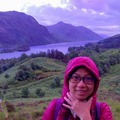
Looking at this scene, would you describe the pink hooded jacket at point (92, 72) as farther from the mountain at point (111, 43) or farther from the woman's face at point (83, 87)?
the mountain at point (111, 43)

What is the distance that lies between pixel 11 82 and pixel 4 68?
34.2 meters

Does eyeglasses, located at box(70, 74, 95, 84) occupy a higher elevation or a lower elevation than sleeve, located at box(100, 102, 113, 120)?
higher

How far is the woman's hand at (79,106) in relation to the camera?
223cm

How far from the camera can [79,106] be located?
2273mm

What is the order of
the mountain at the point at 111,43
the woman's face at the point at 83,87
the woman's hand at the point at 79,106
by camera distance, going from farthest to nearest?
the mountain at the point at 111,43 → the woman's face at the point at 83,87 → the woman's hand at the point at 79,106

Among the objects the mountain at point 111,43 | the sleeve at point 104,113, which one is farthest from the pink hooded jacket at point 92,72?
the mountain at point 111,43

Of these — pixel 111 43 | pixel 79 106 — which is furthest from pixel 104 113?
pixel 111 43

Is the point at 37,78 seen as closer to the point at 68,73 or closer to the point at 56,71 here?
the point at 56,71

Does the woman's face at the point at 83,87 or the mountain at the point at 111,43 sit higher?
the mountain at the point at 111,43

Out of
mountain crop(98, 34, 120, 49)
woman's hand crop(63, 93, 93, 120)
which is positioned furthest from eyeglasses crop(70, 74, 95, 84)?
mountain crop(98, 34, 120, 49)

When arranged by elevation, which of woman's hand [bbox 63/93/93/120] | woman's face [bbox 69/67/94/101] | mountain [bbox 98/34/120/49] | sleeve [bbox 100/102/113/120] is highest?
mountain [bbox 98/34/120/49]

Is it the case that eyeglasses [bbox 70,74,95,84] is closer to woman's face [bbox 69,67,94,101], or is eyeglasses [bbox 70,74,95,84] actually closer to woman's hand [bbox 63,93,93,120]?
woman's face [bbox 69,67,94,101]

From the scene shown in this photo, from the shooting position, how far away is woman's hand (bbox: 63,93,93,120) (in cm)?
223

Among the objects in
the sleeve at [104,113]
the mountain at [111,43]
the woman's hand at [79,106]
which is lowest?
the sleeve at [104,113]
